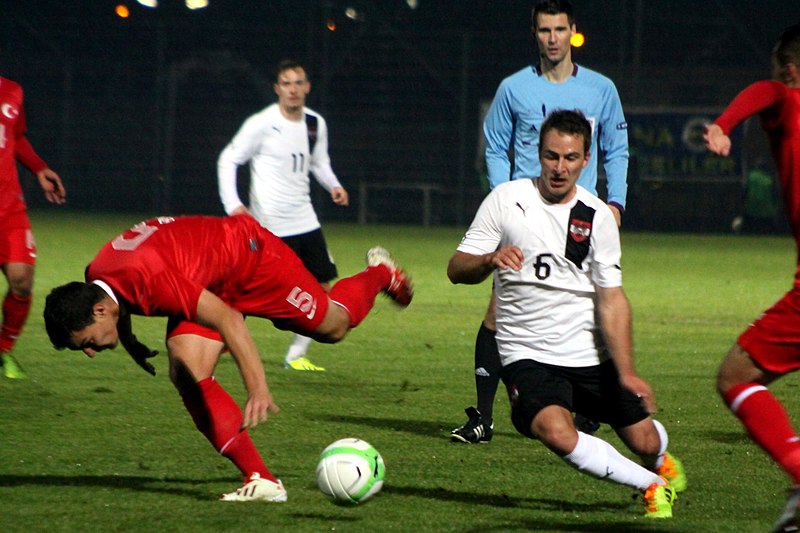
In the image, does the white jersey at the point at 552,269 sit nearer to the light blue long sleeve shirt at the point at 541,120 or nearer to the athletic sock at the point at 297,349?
the light blue long sleeve shirt at the point at 541,120

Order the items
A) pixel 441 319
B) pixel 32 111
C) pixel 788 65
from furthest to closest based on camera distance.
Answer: pixel 32 111 → pixel 441 319 → pixel 788 65

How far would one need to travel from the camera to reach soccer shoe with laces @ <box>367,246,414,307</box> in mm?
6918

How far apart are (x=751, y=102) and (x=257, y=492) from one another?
2.35 m

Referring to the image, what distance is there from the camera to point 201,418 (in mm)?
5289

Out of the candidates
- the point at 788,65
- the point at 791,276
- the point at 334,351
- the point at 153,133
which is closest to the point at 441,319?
the point at 334,351

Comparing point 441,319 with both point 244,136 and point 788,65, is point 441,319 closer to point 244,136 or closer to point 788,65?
point 244,136

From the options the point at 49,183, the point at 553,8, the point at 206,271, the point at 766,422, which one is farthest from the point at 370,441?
the point at 49,183

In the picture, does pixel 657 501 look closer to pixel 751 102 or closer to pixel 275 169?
pixel 751 102

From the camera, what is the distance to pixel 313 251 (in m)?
9.52

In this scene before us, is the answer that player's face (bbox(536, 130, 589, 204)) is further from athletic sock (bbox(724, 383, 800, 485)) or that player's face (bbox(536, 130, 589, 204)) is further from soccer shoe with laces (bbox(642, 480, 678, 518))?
soccer shoe with laces (bbox(642, 480, 678, 518))

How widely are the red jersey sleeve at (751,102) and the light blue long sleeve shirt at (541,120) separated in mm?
2394

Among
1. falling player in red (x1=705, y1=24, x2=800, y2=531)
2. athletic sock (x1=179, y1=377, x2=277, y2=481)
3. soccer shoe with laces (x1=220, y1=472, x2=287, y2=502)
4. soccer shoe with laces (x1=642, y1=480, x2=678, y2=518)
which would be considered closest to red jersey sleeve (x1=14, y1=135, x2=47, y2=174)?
athletic sock (x1=179, y1=377, x2=277, y2=481)

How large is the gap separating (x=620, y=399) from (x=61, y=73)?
25698mm

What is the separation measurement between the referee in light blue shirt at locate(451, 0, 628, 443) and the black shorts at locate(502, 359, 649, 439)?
143cm
